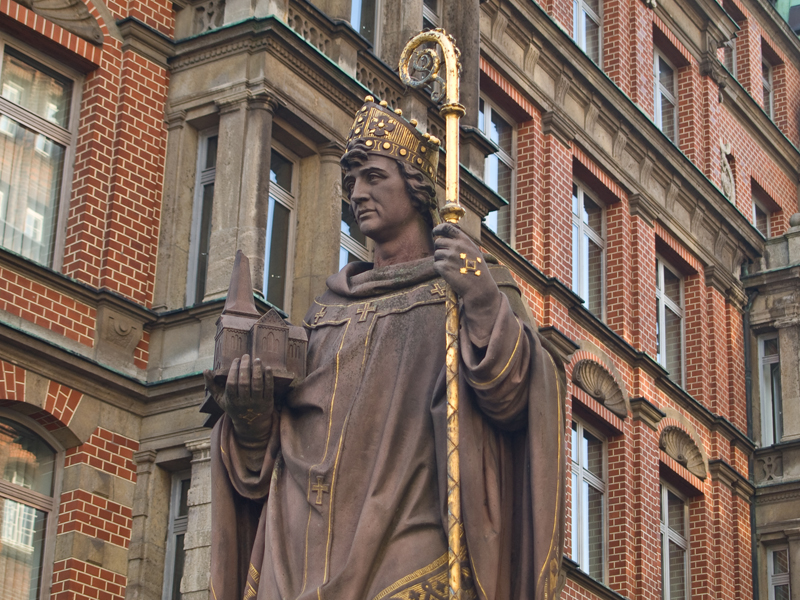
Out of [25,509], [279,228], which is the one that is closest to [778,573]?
[279,228]

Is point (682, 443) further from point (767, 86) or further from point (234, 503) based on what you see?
point (234, 503)

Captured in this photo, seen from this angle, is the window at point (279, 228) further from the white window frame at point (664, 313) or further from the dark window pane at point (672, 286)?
the dark window pane at point (672, 286)

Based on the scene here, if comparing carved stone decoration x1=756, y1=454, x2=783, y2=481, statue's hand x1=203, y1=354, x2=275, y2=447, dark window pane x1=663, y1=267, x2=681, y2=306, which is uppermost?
dark window pane x1=663, y1=267, x2=681, y2=306

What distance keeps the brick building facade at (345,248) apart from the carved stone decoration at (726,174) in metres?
0.07

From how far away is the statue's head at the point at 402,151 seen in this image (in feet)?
20.4

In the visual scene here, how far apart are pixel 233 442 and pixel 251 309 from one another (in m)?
0.44

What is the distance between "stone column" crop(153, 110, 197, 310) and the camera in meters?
16.2

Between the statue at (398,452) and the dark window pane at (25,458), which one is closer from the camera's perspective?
the statue at (398,452)

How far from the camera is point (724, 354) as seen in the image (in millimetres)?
27172

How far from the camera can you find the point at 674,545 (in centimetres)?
2503

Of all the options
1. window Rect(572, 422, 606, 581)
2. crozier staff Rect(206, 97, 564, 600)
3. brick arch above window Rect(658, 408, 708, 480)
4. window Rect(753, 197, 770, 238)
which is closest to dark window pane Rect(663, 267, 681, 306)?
brick arch above window Rect(658, 408, 708, 480)

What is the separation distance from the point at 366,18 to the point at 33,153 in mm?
4431

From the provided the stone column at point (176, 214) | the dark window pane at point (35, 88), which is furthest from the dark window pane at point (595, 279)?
the dark window pane at point (35, 88)

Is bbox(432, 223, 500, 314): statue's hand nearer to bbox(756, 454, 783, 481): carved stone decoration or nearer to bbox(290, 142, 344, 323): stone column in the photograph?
bbox(290, 142, 344, 323): stone column
